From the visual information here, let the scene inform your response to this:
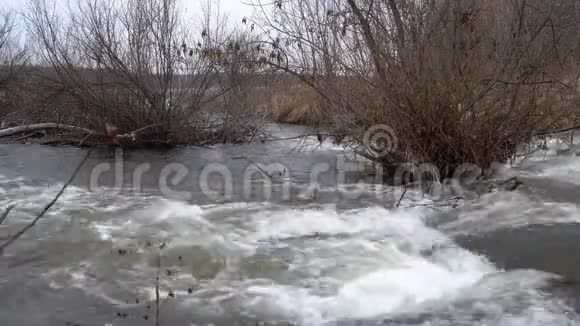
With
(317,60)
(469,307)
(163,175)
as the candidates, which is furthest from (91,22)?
(469,307)

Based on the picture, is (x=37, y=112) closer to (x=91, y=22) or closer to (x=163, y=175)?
(x=91, y=22)

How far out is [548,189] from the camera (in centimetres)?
648

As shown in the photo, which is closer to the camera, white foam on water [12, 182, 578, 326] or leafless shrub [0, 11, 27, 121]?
white foam on water [12, 182, 578, 326]

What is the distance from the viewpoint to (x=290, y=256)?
435 centimetres

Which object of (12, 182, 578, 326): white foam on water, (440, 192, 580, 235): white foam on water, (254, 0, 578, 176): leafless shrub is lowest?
(12, 182, 578, 326): white foam on water

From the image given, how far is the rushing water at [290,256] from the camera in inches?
133

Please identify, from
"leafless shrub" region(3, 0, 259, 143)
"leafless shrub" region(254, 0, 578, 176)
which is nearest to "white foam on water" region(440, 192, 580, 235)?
"leafless shrub" region(254, 0, 578, 176)

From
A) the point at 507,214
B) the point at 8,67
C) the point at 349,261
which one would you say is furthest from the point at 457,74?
the point at 8,67

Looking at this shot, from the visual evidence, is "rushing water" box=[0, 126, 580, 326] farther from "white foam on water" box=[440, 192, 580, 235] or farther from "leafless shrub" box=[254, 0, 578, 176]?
"leafless shrub" box=[254, 0, 578, 176]

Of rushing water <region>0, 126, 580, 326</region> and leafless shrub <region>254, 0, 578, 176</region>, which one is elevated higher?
leafless shrub <region>254, 0, 578, 176</region>

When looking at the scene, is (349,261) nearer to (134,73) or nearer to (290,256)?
(290,256)

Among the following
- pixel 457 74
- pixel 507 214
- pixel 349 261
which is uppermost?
pixel 457 74

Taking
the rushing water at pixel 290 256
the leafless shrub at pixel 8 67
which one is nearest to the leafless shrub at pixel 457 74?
the rushing water at pixel 290 256

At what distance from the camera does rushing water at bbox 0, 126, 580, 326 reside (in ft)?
11.0
